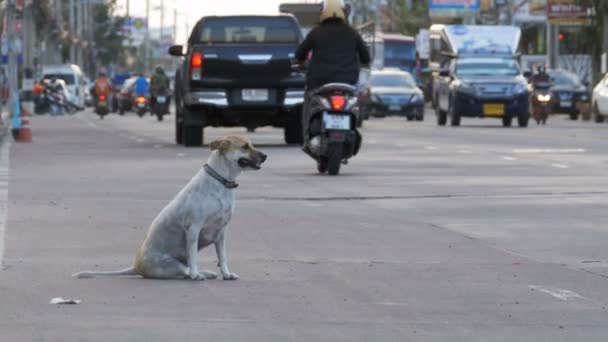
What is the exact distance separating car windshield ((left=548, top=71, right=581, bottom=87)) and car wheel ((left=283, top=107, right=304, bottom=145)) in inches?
1172

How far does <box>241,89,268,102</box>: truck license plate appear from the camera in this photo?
2822 centimetres

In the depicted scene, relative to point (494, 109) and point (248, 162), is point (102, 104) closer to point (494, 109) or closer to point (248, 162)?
point (494, 109)

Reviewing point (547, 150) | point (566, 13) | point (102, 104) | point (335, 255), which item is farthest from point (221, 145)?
point (566, 13)

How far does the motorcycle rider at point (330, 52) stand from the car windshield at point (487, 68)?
24397mm

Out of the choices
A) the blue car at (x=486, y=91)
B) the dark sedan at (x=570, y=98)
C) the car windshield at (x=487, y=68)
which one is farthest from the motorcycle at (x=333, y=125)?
the dark sedan at (x=570, y=98)

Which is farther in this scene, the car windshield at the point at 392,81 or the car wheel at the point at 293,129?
the car windshield at the point at 392,81

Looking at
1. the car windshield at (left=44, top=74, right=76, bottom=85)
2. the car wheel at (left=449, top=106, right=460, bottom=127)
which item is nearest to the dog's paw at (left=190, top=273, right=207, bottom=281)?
the car wheel at (left=449, top=106, right=460, bottom=127)

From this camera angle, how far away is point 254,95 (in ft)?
92.7

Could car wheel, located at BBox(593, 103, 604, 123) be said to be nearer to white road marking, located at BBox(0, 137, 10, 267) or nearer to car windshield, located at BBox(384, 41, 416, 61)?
white road marking, located at BBox(0, 137, 10, 267)

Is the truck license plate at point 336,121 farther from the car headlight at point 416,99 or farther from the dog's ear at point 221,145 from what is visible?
the car headlight at point 416,99

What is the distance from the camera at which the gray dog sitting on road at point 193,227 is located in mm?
10039

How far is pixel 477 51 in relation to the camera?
49.9 meters

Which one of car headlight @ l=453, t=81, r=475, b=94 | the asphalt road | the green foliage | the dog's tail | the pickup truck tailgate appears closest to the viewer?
the asphalt road

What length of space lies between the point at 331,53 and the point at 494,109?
23075 millimetres
